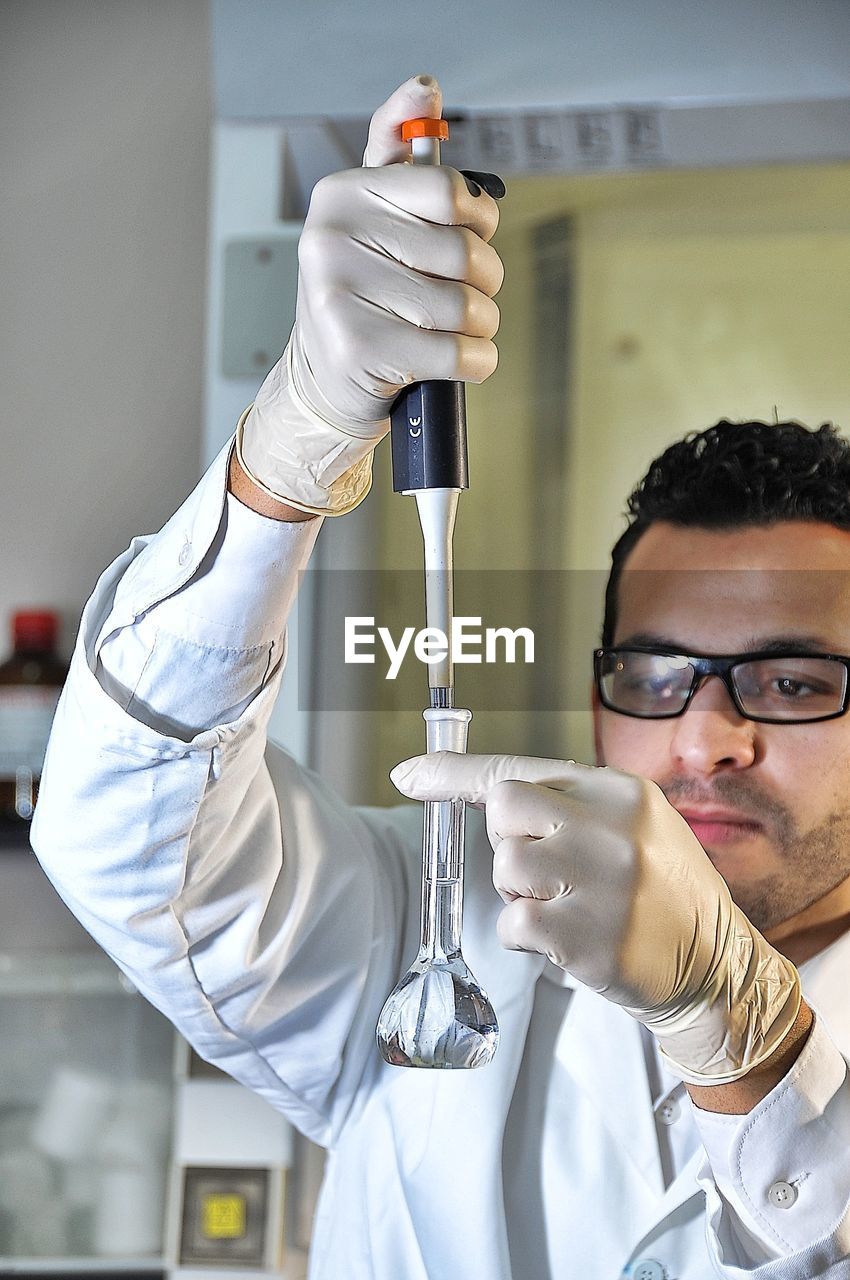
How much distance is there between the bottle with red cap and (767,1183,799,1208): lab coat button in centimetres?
87

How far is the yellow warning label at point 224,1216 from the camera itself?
1163 mm

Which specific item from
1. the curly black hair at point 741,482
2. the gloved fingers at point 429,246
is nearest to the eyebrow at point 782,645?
the curly black hair at point 741,482

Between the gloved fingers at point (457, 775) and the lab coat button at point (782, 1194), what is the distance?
1.00 feet

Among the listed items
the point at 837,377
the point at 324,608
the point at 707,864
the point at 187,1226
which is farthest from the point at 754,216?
the point at 187,1226

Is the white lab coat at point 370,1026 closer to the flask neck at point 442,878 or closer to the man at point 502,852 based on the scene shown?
the man at point 502,852

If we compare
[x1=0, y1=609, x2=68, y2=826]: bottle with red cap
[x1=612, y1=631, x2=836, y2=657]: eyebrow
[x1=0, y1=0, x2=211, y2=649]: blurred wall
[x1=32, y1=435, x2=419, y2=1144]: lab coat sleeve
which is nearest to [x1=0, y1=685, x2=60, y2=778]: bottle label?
[x1=0, y1=609, x2=68, y2=826]: bottle with red cap

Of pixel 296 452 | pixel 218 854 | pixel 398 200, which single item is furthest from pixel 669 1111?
pixel 398 200

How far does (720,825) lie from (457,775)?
386 millimetres

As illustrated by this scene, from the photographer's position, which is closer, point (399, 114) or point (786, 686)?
point (399, 114)

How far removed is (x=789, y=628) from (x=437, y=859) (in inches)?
17.8

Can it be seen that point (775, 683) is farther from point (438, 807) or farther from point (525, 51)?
point (525, 51)

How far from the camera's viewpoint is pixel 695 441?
1.18 m

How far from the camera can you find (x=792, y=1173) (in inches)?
30.4

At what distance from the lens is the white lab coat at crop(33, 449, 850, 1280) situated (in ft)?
2.56
